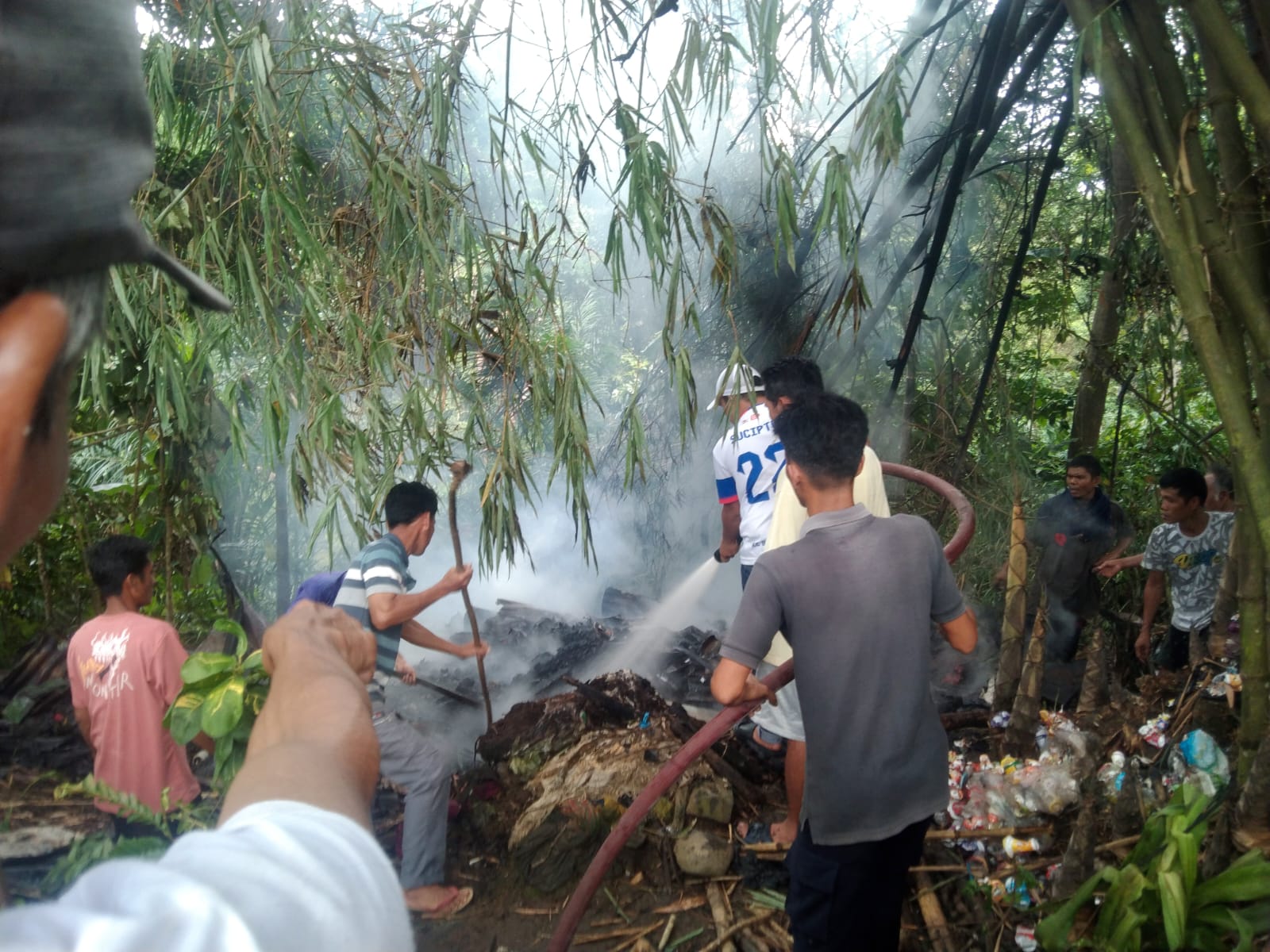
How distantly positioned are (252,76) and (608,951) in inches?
127

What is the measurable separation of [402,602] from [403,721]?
56 cm

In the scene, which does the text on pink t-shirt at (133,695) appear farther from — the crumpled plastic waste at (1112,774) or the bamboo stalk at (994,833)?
the crumpled plastic waste at (1112,774)

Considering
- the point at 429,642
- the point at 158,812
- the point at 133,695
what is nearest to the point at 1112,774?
the point at 429,642

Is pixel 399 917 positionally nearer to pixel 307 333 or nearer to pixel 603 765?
pixel 307 333

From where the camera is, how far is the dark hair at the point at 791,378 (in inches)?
149

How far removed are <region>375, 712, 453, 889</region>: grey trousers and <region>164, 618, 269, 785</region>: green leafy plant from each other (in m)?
0.91

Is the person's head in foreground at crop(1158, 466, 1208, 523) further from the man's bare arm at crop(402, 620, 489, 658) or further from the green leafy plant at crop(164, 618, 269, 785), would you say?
the green leafy plant at crop(164, 618, 269, 785)

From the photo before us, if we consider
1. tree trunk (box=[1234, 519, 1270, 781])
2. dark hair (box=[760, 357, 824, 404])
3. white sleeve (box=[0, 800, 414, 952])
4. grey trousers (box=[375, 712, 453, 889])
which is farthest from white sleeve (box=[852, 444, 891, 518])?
white sleeve (box=[0, 800, 414, 952])

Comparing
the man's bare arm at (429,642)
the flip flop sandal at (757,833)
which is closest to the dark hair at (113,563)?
the man's bare arm at (429,642)

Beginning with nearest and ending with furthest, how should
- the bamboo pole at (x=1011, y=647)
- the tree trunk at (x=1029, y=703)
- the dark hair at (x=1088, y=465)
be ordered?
the tree trunk at (x=1029, y=703)
the bamboo pole at (x=1011, y=647)
the dark hair at (x=1088, y=465)

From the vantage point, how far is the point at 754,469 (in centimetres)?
423

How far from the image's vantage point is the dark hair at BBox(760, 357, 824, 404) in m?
3.78

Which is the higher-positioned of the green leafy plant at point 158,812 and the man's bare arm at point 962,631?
the man's bare arm at point 962,631

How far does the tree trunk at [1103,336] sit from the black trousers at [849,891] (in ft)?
14.8
